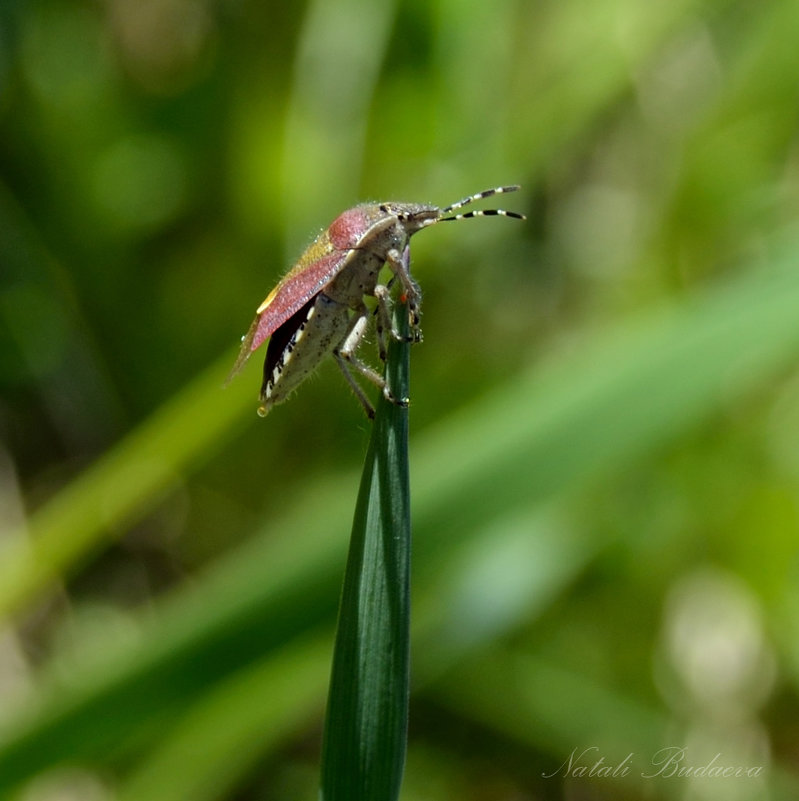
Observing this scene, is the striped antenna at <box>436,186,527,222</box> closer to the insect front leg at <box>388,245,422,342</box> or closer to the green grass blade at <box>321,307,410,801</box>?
the insect front leg at <box>388,245,422,342</box>

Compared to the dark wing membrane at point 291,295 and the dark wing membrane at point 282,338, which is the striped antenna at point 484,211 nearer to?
the dark wing membrane at point 291,295

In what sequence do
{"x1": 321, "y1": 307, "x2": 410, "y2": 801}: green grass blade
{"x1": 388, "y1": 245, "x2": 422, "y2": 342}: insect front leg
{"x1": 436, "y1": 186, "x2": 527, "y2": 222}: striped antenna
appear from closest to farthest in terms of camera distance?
1. {"x1": 321, "y1": 307, "x2": 410, "y2": 801}: green grass blade
2. {"x1": 388, "y1": 245, "x2": 422, "y2": 342}: insect front leg
3. {"x1": 436, "y1": 186, "x2": 527, "y2": 222}: striped antenna

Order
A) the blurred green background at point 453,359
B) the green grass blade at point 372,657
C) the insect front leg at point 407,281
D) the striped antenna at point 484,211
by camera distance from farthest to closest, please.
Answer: the blurred green background at point 453,359
the striped antenna at point 484,211
the insect front leg at point 407,281
the green grass blade at point 372,657

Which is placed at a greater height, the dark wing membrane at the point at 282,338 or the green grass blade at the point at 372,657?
the dark wing membrane at the point at 282,338

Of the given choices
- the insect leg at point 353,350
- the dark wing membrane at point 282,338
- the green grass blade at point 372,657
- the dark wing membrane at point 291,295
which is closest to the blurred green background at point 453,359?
the insect leg at point 353,350

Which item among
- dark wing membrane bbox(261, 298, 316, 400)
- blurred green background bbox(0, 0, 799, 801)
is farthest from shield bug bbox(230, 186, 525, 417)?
blurred green background bbox(0, 0, 799, 801)

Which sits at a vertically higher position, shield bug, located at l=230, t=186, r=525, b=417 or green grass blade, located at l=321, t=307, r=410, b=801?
shield bug, located at l=230, t=186, r=525, b=417

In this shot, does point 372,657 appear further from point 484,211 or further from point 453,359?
point 453,359
